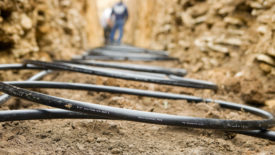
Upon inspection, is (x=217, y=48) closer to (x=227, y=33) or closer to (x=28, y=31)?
(x=227, y=33)

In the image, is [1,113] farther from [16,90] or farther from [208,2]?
[208,2]

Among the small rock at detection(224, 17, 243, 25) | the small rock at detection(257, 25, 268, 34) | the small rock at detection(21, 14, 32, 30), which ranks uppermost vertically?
the small rock at detection(224, 17, 243, 25)

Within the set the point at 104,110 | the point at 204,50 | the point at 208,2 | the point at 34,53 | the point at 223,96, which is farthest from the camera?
the point at 208,2

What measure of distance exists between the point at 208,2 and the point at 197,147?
191cm

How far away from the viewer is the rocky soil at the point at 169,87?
69 cm

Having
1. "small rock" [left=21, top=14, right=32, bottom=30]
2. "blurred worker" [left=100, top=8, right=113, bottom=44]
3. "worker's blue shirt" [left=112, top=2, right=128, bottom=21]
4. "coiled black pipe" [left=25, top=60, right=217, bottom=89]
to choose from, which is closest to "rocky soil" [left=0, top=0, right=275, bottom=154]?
"small rock" [left=21, top=14, right=32, bottom=30]

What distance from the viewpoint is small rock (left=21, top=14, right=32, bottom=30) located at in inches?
54.6

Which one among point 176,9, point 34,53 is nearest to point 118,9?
point 176,9

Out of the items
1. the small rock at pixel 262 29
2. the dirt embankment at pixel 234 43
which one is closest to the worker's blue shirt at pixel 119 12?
the dirt embankment at pixel 234 43

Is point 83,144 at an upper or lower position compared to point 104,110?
lower

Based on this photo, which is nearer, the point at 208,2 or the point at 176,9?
the point at 208,2

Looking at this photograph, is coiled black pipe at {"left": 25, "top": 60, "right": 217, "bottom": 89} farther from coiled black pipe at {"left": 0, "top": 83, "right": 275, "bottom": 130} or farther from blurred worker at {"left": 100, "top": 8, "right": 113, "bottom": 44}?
blurred worker at {"left": 100, "top": 8, "right": 113, "bottom": 44}

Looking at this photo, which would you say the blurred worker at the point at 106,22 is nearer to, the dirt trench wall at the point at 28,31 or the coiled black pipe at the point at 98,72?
the dirt trench wall at the point at 28,31

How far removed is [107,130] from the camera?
2.53 feet
